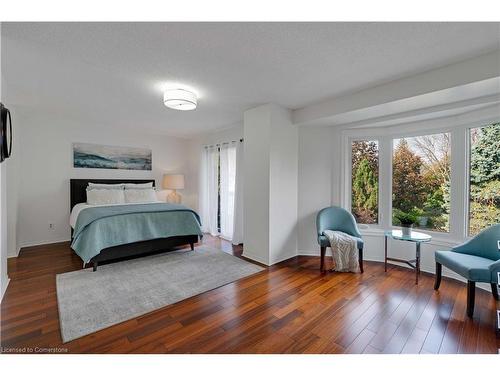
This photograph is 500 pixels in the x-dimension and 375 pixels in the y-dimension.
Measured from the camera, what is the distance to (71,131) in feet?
13.8

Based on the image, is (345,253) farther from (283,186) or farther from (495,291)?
(495,291)

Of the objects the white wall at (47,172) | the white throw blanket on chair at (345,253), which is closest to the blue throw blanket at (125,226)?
the white wall at (47,172)

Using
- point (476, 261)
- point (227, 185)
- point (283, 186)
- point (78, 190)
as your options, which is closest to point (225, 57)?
point (283, 186)

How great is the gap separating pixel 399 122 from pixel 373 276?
2109 millimetres

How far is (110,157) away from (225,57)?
387 centimetres

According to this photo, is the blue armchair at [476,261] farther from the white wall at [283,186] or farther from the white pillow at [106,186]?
the white pillow at [106,186]

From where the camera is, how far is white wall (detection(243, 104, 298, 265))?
313 centimetres

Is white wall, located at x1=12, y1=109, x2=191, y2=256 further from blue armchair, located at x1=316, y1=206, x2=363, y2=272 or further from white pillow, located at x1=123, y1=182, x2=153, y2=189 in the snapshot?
blue armchair, located at x1=316, y1=206, x2=363, y2=272

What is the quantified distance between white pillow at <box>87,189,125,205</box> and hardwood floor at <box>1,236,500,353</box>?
4.99ft

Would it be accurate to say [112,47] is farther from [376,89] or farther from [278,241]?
[278,241]

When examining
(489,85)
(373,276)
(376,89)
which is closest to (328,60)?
(376,89)

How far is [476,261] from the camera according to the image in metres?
2.07

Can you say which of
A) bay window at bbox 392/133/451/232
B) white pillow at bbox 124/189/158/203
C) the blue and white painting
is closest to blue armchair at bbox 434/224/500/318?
bay window at bbox 392/133/451/232

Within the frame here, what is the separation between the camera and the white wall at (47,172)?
3.78 metres
